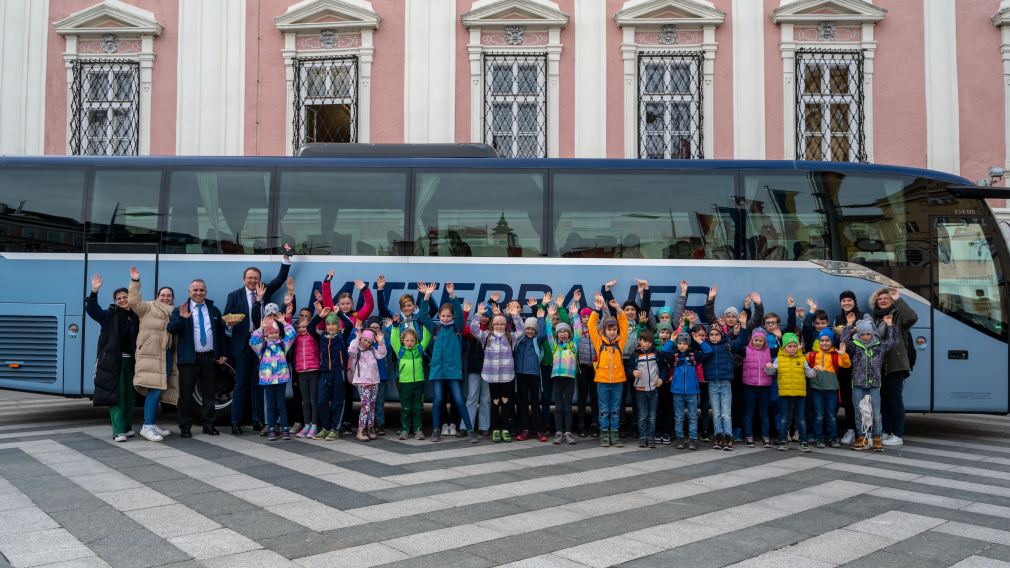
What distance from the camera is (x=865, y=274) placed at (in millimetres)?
9422

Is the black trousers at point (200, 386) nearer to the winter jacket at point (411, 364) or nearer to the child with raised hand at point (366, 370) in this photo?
the child with raised hand at point (366, 370)

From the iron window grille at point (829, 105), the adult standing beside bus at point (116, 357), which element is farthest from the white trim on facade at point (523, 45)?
the adult standing beside bus at point (116, 357)

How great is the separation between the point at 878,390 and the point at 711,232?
262 cm

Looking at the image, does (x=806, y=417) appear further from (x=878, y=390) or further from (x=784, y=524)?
(x=784, y=524)

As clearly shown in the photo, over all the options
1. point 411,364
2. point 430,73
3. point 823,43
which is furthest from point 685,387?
point 823,43

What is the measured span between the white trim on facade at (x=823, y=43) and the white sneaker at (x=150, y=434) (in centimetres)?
1297

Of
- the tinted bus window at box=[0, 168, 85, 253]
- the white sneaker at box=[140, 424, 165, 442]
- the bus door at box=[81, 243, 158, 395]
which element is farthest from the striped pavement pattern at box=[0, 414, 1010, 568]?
the tinted bus window at box=[0, 168, 85, 253]

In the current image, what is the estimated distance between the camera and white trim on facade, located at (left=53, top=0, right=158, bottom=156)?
55.8 ft

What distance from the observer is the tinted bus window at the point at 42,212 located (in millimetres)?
9898

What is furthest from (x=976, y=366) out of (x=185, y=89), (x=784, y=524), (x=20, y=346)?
(x=185, y=89)

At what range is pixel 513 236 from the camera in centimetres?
966

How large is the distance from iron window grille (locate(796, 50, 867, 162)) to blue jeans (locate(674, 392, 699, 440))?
912 cm

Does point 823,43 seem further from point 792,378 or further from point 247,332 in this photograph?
point 247,332

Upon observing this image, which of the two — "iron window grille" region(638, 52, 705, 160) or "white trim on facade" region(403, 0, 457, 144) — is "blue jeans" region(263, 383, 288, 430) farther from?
"iron window grille" region(638, 52, 705, 160)
